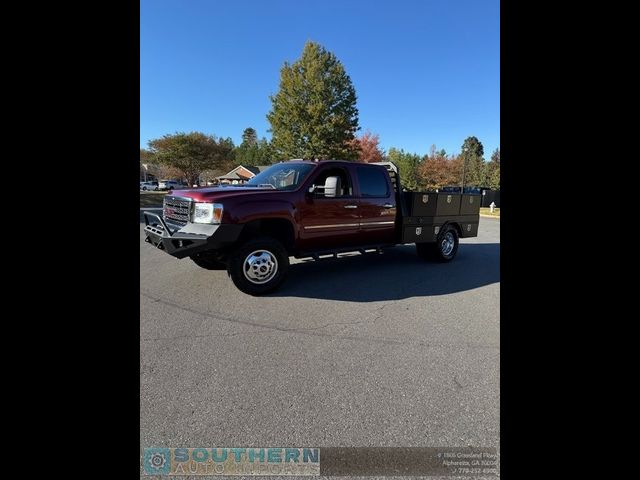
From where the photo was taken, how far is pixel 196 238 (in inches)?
155

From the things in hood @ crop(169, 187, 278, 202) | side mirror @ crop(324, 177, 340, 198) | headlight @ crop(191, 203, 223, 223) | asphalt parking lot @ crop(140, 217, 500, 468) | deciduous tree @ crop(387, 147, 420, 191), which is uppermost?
deciduous tree @ crop(387, 147, 420, 191)

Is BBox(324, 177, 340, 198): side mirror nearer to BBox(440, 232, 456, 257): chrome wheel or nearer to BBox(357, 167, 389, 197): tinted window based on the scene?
BBox(357, 167, 389, 197): tinted window

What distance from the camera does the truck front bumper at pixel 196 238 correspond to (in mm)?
3960

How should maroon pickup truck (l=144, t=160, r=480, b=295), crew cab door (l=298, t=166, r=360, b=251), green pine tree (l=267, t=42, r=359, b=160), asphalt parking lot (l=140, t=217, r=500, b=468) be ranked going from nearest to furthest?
asphalt parking lot (l=140, t=217, r=500, b=468), maroon pickup truck (l=144, t=160, r=480, b=295), crew cab door (l=298, t=166, r=360, b=251), green pine tree (l=267, t=42, r=359, b=160)

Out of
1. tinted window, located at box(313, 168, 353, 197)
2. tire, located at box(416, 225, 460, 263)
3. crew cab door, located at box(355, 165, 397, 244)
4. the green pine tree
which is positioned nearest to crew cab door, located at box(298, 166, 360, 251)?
tinted window, located at box(313, 168, 353, 197)

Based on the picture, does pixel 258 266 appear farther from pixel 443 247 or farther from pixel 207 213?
pixel 443 247

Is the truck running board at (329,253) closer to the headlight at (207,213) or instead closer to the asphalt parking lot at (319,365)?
the asphalt parking lot at (319,365)

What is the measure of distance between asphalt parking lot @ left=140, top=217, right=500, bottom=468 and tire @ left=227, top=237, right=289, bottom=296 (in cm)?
18

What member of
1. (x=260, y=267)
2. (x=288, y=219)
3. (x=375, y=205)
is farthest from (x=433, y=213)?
(x=260, y=267)

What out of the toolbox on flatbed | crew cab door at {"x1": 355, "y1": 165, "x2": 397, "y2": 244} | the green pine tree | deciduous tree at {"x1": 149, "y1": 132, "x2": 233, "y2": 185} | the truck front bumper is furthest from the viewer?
deciduous tree at {"x1": 149, "y1": 132, "x2": 233, "y2": 185}

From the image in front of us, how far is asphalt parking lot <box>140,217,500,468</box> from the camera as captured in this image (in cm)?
192
